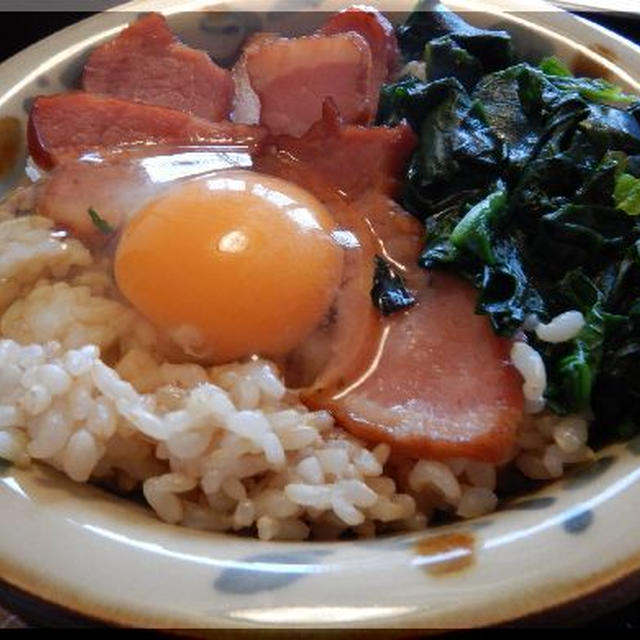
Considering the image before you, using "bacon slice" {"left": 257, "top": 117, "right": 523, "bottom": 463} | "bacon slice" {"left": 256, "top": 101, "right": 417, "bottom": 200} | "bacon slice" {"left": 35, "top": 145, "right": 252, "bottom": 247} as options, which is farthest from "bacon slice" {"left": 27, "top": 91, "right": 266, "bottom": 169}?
"bacon slice" {"left": 257, "top": 117, "right": 523, "bottom": 463}

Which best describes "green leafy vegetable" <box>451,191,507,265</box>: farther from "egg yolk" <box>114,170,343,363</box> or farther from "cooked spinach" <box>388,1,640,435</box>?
"egg yolk" <box>114,170,343,363</box>

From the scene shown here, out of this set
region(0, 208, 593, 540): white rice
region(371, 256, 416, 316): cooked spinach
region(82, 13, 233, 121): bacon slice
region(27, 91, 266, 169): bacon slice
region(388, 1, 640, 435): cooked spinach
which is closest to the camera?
region(0, 208, 593, 540): white rice

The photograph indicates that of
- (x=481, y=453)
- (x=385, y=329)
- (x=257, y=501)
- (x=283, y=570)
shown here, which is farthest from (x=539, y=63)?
(x=283, y=570)

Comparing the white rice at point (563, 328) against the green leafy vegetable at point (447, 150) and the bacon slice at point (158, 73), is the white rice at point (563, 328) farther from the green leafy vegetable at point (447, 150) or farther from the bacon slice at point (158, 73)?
the bacon slice at point (158, 73)

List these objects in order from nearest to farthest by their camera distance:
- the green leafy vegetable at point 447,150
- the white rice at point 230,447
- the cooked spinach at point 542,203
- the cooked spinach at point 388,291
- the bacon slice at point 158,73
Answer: the white rice at point 230,447 → the cooked spinach at point 542,203 → the cooked spinach at point 388,291 → the green leafy vegetable at point 447,150 → the bacon slice at point 158,73

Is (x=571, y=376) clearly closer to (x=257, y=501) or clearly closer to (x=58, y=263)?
(x=257, y=501)

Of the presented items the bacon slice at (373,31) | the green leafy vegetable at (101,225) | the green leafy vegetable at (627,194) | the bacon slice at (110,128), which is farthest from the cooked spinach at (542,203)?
the green leafy vegetable at (101,225)
